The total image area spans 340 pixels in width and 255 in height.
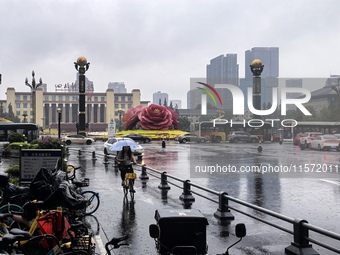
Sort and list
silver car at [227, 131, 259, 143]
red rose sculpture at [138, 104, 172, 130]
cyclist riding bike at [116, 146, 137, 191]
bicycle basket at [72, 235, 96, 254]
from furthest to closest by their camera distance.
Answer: red rose sculpture at [138, 104, 172, 130]
silver car at [227, 131, 259, 143]
cyclist riding bike at [116, 146, 137, 191]
bicycle basket at [72, 235, 96, 254]

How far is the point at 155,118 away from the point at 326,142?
3957cm

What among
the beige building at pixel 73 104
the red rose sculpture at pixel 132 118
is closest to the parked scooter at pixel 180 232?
the red rose sculpture at pixel 132 118

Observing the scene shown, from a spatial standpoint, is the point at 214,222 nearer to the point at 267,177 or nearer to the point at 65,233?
the point at 65,233

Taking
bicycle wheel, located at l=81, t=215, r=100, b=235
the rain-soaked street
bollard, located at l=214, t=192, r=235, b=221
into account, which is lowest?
the rain-soaked street

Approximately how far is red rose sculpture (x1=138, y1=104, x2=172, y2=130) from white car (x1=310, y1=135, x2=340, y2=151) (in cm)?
3734

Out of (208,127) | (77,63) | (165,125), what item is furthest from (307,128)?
(77,63)

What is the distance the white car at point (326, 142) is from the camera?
4147 cm

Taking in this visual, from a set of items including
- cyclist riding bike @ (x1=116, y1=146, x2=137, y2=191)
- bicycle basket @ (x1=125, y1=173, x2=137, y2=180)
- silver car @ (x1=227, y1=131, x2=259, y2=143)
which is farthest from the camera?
silver car @ (x1=227, y1=131, x2=259, y2=143)

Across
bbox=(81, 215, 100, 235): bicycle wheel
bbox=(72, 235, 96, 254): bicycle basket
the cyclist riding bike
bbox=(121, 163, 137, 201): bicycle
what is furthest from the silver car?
bbox=(72, 235, 96, 254): bicycle basket

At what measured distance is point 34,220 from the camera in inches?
286

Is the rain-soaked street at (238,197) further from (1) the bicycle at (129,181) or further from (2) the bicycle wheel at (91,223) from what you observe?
(1) the bicycle at (129,181)

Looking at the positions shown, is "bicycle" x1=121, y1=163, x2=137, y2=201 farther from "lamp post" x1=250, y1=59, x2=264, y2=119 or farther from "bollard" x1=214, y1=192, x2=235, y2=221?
"lamp post" x1=250, y1=59, x2=264, y2=119

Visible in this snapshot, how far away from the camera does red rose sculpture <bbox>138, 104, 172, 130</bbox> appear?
251 ft

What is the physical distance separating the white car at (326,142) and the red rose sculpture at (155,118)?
37339 mm
